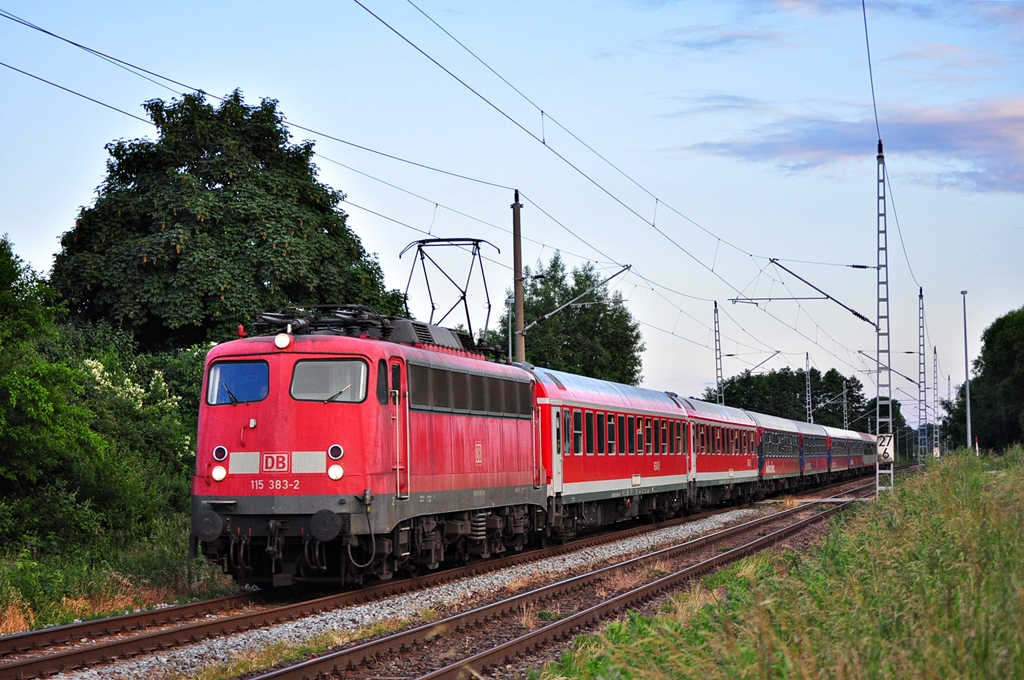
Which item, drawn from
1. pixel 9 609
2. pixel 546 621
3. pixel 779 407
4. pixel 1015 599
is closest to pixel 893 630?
pixel 1015 599

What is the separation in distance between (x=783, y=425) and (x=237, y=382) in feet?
129

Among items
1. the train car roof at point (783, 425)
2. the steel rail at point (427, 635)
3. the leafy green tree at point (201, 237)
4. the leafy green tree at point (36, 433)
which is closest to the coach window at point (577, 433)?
the steel rail at point (427, 635)

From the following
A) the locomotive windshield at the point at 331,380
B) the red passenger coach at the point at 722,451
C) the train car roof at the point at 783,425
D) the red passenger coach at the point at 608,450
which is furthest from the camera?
the train car roof at the point at 783,425

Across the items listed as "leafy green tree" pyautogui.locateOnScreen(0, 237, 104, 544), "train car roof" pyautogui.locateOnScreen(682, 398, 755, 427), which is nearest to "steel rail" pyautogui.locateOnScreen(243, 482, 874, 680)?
"leafy green tree" pyautogui.locateOnScreen(0, 237, 104, 544)

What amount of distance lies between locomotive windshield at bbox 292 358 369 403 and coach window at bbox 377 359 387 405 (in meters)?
0.18

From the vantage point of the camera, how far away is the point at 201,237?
33.1 m

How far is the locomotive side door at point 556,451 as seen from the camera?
2241 cm

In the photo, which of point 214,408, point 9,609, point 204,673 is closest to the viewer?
point 204,673

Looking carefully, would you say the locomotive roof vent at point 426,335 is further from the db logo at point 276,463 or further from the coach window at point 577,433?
the coach window at point 577,433

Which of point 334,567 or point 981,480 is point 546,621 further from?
point 981,480

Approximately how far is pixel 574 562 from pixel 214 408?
7883 mm

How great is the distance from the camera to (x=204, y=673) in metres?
10.1

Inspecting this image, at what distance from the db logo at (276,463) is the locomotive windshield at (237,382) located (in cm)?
83

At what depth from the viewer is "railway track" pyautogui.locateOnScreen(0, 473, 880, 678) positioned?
10531 mm
